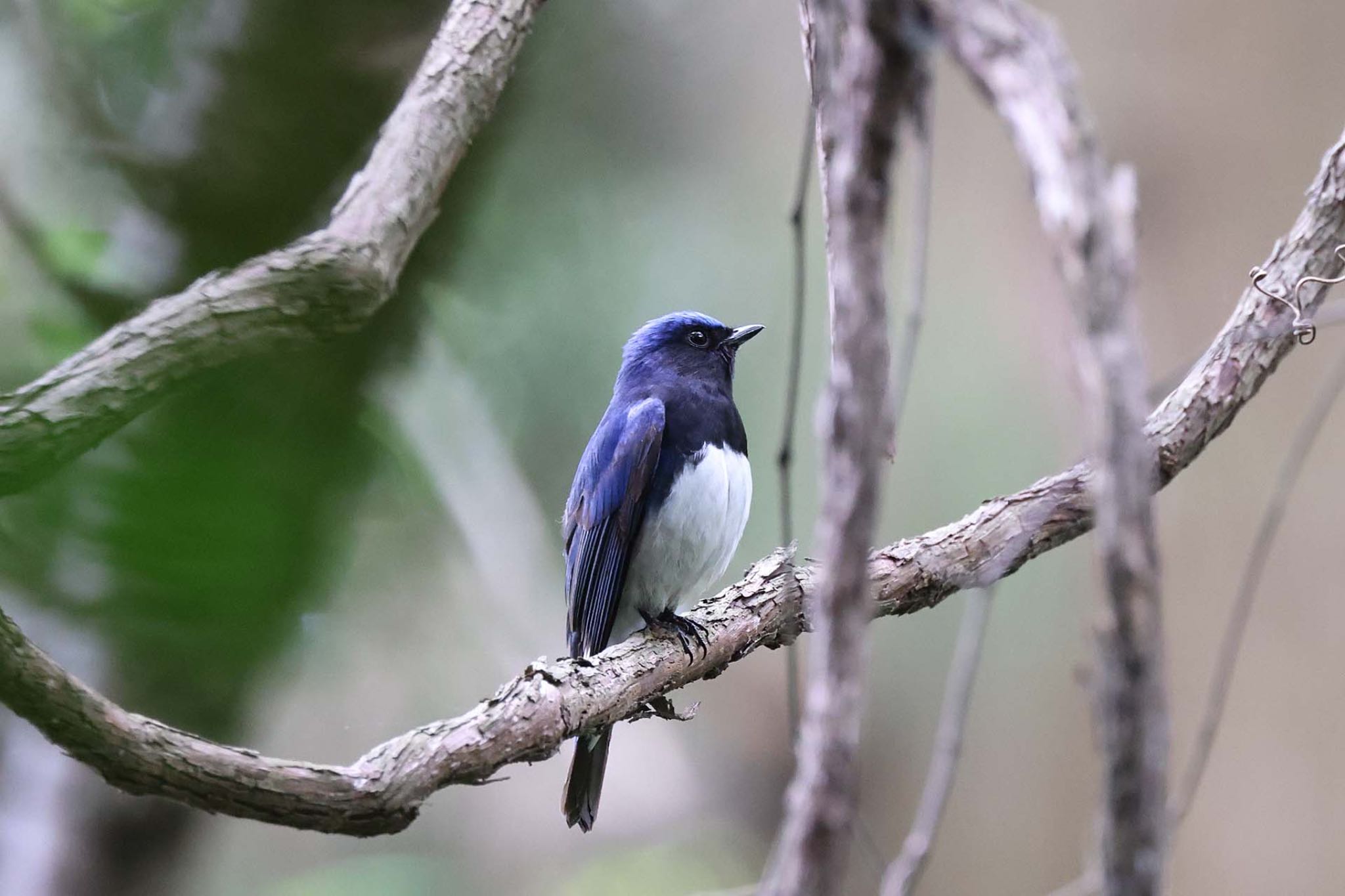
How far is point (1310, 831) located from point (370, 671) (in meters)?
5.00

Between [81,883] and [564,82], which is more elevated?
[564,82]

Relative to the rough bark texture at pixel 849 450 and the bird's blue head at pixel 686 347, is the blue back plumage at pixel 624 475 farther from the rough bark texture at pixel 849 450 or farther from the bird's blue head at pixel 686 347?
the rough bark texture at pixel 849 450

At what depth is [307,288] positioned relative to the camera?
214 cm

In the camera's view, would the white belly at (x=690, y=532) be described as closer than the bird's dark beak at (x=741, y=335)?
Yes

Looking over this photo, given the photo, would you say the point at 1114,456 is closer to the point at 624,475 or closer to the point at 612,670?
the point at 612,670

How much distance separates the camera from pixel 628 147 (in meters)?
6.96

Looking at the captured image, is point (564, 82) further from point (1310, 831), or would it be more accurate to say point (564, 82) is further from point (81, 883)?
point (1310, 831)

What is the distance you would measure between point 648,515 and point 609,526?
113 mm

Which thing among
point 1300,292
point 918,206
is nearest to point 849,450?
point 918,206

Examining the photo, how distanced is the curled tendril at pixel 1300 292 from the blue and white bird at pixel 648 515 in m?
1.40

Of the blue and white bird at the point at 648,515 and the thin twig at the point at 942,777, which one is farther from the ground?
the blue and white bird at the point at 648,515

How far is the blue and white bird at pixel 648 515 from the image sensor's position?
10.1ft

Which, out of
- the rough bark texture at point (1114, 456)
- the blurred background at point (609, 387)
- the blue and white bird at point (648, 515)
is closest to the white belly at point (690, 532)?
the blue and white bird at point (648, 515)

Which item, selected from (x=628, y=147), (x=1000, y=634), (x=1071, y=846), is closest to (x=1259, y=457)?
(x=1000, y=634)
